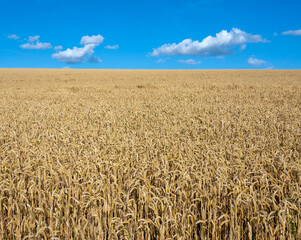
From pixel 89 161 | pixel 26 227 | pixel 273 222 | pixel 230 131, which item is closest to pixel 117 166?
pixel 89 161

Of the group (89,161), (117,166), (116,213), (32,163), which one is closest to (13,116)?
(32,163)

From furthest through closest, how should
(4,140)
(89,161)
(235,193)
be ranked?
(4,140), (89,161), (235,193)

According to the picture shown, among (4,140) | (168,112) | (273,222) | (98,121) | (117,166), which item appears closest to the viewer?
(273,222)

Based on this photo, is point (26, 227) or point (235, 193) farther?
point (235, 193)

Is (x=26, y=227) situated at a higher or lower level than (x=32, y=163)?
lower

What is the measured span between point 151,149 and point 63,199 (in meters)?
1.93

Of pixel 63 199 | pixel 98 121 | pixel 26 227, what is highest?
pixel 98 121

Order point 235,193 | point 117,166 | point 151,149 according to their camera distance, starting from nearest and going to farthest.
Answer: point 235,193
point 117,166
point 151,149

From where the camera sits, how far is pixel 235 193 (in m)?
2.69

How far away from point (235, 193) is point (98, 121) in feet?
17.4

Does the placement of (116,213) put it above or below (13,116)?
below

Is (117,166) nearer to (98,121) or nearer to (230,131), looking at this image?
(230,131)

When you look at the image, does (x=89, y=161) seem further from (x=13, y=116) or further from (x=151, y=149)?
(x=13, y=116)

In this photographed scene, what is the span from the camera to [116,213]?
2697 mm
